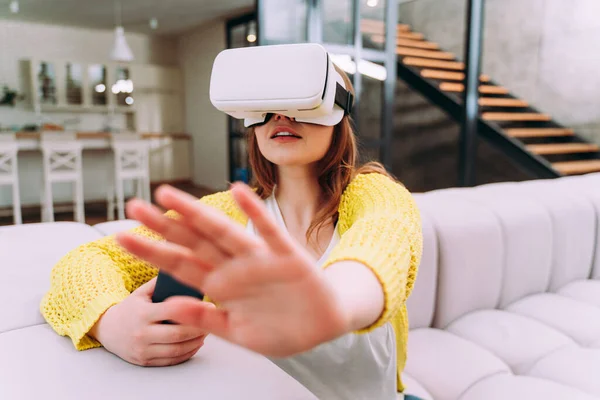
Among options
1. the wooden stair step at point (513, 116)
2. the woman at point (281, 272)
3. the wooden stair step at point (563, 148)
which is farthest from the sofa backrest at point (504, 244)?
the wooden stair step at point (513, 116)

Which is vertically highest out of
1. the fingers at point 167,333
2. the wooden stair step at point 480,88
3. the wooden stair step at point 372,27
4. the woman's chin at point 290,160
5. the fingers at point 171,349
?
the wooden stair step at point 372,27

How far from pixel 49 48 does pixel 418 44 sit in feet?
17.1

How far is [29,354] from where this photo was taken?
0.68 meters

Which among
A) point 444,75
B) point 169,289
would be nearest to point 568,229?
point 169,289

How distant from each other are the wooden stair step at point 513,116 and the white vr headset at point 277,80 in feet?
13.0

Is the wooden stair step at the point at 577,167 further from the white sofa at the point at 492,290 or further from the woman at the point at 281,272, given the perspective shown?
the woman at the point at 281,272

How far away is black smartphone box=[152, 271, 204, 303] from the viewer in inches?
24.8

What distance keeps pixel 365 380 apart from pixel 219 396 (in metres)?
0.25

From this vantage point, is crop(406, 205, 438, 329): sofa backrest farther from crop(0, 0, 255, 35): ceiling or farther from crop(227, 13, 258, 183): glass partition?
crop(0, 0, 255, 35): ceiling

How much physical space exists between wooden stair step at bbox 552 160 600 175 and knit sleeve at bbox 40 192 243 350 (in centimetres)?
396

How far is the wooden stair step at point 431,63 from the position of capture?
4.63 metres

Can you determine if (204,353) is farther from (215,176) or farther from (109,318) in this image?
(215,176)

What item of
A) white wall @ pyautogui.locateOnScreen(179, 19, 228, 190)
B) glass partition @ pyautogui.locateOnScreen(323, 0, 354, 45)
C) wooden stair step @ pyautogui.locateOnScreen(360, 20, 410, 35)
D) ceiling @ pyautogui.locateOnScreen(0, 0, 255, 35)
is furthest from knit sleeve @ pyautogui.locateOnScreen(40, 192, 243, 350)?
white wall @ pyautogui.locateOnScreen(179, 19, 228, 190)

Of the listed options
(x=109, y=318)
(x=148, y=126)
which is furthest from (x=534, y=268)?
(x=148, y=126)
